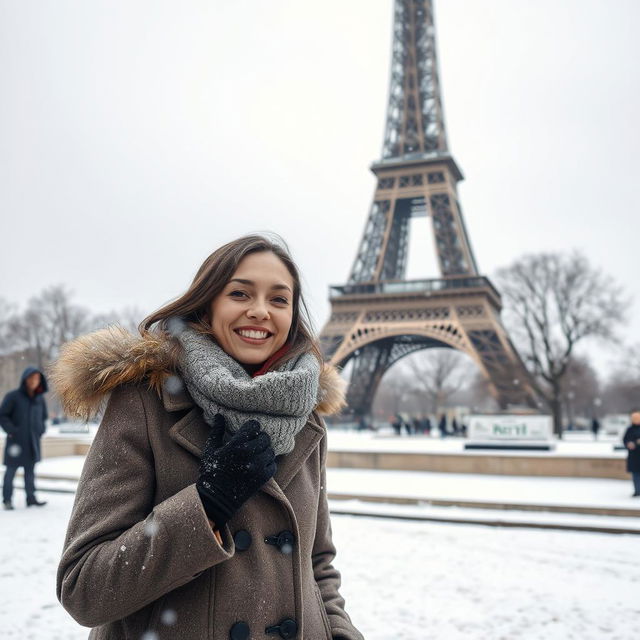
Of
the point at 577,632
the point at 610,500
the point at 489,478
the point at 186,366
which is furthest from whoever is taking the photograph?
the point at 489,478

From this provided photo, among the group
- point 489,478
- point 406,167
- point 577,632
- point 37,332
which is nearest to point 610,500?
point 489,478

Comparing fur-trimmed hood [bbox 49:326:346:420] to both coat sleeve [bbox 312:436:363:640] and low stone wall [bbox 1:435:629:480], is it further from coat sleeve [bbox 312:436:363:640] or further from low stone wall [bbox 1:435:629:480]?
low stone wall [bbox 1:435:629:480]

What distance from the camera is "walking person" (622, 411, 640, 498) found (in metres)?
9.52

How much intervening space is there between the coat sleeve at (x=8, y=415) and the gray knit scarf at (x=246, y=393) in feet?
25.6

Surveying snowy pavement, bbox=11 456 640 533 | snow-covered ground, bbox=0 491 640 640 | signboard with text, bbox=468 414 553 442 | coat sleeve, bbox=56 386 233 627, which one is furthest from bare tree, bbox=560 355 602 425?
coat sleeve, bbox=56 386 233 627

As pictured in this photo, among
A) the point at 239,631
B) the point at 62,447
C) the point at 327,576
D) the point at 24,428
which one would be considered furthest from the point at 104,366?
the point at 62,447

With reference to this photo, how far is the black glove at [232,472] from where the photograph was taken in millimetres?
1403

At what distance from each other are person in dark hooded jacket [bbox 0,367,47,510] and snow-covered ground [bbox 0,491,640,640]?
36.9 inches

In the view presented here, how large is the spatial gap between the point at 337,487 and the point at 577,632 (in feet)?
20.9

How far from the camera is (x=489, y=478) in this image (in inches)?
475

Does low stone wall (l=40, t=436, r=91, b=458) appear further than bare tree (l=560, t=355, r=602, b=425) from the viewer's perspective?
No

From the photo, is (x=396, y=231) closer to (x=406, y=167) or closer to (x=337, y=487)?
(x=406, y=167)

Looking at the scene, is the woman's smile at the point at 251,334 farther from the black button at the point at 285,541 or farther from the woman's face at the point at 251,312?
the black button at the point at 285,541

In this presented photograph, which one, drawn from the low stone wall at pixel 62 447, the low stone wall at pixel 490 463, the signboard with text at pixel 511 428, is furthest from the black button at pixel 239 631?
the low stone wall at pixel 62 447
